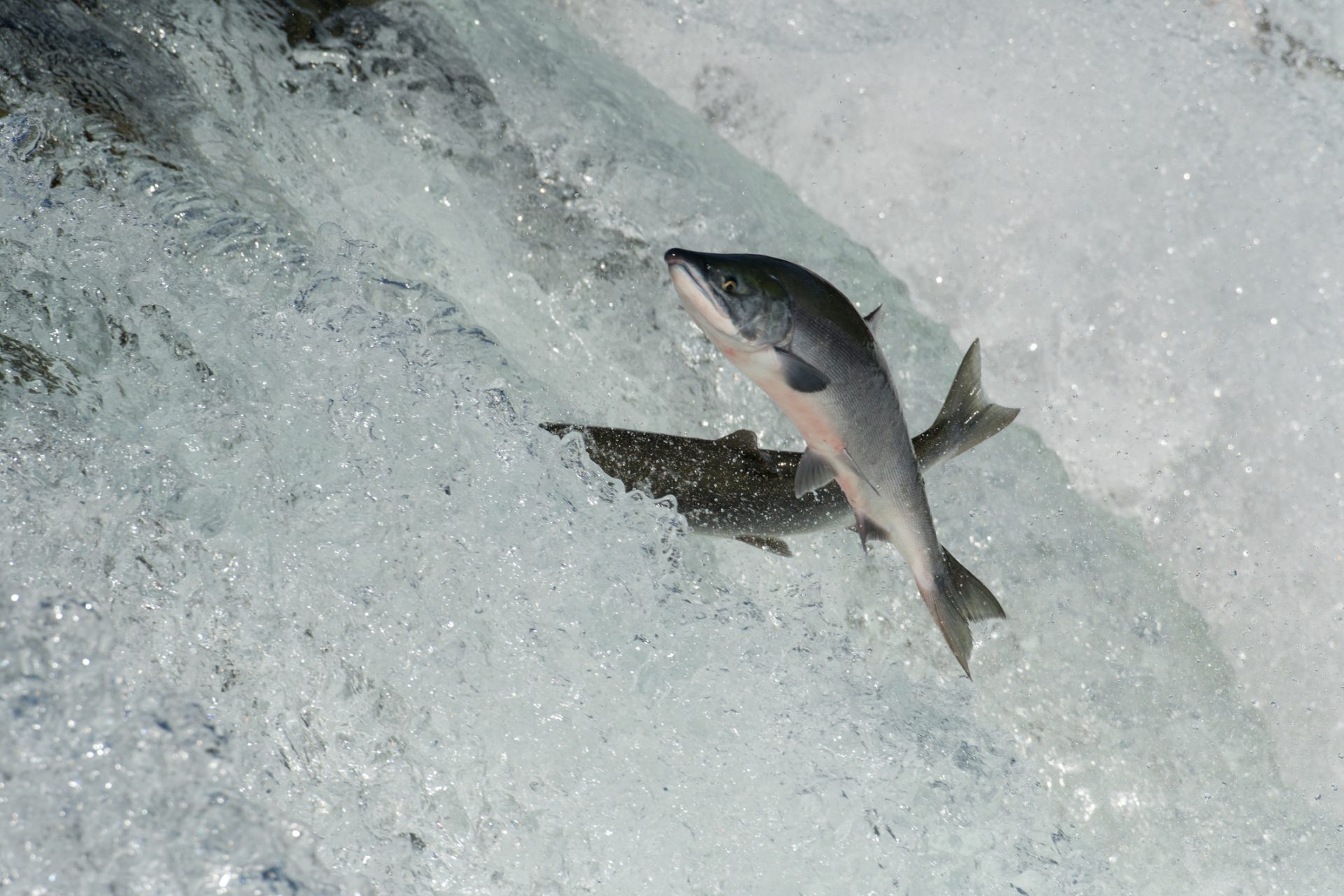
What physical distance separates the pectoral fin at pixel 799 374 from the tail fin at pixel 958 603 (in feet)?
1.27

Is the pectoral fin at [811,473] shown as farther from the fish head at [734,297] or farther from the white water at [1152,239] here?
the white water at [1152,239]

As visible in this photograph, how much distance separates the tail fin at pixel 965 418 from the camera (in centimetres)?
156

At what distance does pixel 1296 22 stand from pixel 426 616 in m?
2.41

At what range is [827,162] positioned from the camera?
8.72 ft

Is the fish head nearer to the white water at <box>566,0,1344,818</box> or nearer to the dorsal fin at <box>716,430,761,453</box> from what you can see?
the dorsal fin at <box>716,430,761,453</box>

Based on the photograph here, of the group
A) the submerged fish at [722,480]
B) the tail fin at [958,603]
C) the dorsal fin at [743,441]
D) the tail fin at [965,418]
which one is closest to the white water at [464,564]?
the submerged fish at [722,480]

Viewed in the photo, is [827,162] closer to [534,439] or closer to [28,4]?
[534,439]

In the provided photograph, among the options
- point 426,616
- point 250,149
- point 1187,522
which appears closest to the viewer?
point 426,616

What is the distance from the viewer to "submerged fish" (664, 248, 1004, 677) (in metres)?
1.25

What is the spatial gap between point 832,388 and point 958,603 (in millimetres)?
442

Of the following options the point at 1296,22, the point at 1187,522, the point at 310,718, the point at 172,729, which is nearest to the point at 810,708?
the point at 310,718

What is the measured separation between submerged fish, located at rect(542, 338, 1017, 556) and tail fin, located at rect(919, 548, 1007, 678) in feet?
0.89

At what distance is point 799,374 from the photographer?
1295mm

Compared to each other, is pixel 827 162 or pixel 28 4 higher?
pixel 827 162
